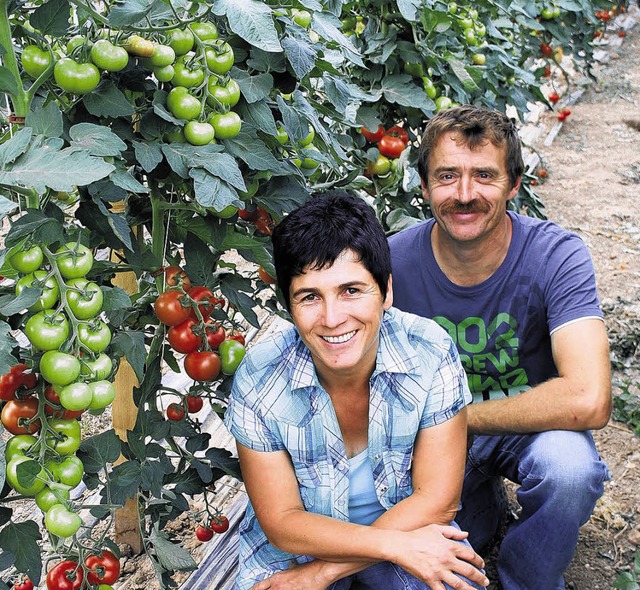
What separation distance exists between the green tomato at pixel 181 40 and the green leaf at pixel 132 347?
450 millimetres

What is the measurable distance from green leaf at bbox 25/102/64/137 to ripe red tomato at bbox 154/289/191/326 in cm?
40

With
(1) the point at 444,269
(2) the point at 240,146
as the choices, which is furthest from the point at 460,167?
(2) the point at 240,146

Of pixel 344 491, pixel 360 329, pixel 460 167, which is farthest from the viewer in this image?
pixel 460 167

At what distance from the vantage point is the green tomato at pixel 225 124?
132cm

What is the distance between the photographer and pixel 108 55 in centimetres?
119

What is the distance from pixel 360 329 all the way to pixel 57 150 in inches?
25.4

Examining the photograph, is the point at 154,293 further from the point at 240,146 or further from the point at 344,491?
the point at 344,491

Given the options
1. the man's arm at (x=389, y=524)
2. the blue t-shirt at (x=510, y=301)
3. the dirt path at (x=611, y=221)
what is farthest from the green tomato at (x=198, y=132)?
the dirt path at (x=611, y=221)

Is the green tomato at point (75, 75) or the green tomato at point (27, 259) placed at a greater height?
the green tomato at point (75, 75)

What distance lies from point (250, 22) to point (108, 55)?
20 centimetres

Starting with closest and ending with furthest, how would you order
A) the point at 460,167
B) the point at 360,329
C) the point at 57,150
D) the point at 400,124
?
the point at 57,150
the point at 360,329
the point at 460,167
the point at 400,124

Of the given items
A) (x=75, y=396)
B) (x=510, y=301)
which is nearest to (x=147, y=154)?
(x=75, y=396)

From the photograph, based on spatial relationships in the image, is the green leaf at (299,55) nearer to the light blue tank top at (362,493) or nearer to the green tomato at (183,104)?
the green tomato at (183,104)

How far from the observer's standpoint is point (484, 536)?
7.01 ft
